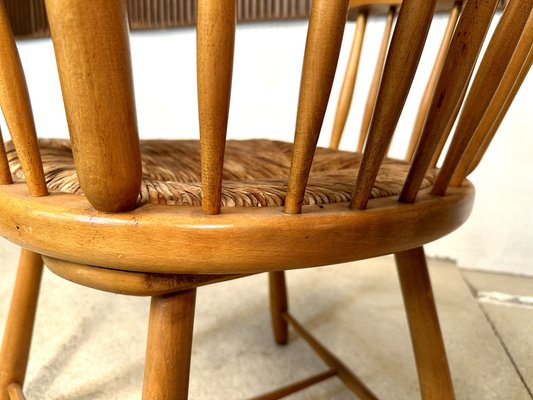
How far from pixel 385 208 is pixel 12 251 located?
4.80 ft

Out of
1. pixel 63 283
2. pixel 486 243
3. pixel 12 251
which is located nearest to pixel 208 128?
pixel 63 283

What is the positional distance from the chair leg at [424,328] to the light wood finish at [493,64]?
0.22 m

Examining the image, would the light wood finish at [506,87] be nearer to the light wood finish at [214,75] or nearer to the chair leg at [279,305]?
the light wood finish at [214,75]

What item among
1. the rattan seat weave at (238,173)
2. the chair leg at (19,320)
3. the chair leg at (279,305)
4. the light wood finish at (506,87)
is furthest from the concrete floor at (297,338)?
the light wood finish at (506,87)

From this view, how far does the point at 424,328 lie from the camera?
0.54m

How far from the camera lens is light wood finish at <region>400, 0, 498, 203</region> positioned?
30cm

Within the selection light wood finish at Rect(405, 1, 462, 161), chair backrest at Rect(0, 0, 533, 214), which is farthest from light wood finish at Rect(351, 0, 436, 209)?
light wood finish at Rect(405, 1, 462, 161)

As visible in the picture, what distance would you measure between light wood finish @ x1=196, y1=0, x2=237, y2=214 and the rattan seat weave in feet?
0.17

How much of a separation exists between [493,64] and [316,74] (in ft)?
0.49

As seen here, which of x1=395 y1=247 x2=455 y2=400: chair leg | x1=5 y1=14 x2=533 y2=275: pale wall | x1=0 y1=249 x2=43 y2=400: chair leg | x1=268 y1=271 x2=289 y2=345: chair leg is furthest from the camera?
x1=5 y1=14 x2=533 y2=275: pale wall

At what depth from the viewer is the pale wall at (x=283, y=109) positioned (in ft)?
4.38

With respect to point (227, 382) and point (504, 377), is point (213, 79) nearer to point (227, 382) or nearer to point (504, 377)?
point (227, 382)

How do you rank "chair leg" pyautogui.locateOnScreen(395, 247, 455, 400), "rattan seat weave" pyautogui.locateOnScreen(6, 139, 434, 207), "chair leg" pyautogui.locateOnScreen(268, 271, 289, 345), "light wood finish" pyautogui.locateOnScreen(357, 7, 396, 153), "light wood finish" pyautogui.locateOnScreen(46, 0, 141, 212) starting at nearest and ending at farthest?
"light wood finish" pyautogui.locateOnScreen(46, 0, 141, 212) → "rattan seat weave" pyautogui.locateOnScreen(6, 139, 434, 207) → "chair leg" pyautogui.locateOnScreen(395, 247, 455, 400) → "light wood finish" pyautogui.locateOnScreen(357, 7, 396, 153) → "chair leg" pyautogui.locateOnScreen(268, 271, 289, 345)

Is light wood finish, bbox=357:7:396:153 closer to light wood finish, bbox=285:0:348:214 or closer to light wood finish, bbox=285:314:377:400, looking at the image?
light wood finish, bbox=285:314:377:400
